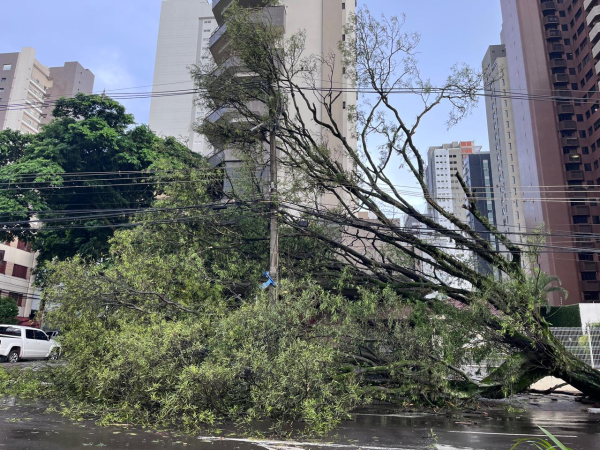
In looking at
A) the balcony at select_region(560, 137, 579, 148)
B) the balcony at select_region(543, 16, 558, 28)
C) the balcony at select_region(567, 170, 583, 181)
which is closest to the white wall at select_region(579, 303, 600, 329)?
the balcony at select_region(567, 170, 583, 181)

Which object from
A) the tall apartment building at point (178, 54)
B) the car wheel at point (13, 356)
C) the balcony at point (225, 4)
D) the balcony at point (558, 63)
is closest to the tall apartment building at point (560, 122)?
the balcony at point (558, 63)

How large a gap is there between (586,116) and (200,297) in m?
51.7

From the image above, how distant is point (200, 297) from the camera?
10.5 m

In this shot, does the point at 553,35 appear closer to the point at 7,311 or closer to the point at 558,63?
the point at 558,63

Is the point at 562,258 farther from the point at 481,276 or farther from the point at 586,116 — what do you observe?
the point at 481,276

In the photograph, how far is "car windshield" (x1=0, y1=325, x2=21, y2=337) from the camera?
1722 cm

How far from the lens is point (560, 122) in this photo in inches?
1865

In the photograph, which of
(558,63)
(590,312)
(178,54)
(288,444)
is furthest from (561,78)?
(288,444)

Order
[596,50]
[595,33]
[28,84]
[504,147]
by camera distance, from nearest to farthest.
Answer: [595,33]
[596,50]
[28,84]
[504,147]

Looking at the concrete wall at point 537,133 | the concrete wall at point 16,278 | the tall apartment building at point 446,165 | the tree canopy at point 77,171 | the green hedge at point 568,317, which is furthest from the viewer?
the tall apartment building at point 446,165

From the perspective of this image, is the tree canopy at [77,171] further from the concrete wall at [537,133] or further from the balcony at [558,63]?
the balcony at [558,63]

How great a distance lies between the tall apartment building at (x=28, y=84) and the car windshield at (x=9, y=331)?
166 ft

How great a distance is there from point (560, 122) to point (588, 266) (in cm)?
1616

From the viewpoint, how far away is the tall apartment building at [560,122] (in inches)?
1682
